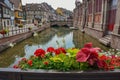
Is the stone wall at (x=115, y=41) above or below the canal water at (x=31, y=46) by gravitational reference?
above

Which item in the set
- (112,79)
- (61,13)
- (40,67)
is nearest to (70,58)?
(40,67)

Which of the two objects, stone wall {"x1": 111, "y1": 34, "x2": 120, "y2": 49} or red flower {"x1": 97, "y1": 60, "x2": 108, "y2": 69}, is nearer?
red flower {"x1": 97, "y1": 60, "x2": 108, "y2": 69}

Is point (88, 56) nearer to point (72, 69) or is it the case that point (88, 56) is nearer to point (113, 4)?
point (72, 69)

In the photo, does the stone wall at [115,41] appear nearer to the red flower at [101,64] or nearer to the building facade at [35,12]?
the red flower at [101,64]

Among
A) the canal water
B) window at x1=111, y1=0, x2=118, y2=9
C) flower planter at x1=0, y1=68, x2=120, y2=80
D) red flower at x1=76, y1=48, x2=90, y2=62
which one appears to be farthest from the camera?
window at x1=111, y1=0, x2=118, y2=9

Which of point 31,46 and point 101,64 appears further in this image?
point 31,46

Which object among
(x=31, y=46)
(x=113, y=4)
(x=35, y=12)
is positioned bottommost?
(x=31, y=46)

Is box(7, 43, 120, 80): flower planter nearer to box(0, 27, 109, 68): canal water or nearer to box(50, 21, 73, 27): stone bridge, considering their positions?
box(0, 27, 109, 68): canal water

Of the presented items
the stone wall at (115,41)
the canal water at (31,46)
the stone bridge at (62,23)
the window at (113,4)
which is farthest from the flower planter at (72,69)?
the stone bridge at (62,23)

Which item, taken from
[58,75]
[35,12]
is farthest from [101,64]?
[35,12]

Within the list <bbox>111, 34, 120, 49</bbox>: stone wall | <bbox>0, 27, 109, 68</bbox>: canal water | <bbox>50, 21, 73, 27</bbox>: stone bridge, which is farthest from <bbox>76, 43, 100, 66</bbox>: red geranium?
<bbox>50, 21, 73, 27</bbox>: stone bridge

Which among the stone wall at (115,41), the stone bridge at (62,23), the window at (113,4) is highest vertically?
the window at (113,4)

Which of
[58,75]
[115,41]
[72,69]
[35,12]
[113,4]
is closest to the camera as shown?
[58,75]

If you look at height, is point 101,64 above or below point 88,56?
below
